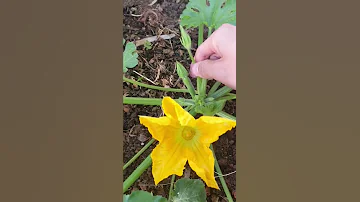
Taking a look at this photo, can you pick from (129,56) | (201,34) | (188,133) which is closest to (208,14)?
(201,34)

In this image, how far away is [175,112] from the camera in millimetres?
1505

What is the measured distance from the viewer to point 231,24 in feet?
4.96

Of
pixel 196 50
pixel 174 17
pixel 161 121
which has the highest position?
pixel 174 17

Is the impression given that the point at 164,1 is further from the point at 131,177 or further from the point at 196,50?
the point at 131,177

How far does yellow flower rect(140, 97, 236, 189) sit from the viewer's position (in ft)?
4.95

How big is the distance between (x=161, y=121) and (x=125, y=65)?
24 centimetres

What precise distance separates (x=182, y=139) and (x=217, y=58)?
326mm

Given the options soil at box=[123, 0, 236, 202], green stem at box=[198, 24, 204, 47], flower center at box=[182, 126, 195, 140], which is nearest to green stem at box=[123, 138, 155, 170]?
soil at box=[123, 0, 236, 202]

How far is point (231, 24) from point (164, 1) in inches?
10.1

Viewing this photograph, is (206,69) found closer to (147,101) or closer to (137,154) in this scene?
(147,101)

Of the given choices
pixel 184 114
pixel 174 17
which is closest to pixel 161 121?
pixel 184 114

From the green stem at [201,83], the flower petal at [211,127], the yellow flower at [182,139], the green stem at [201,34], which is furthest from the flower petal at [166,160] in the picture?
the green stem at [201,34]

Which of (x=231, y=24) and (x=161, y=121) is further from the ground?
(x=231, y=24)

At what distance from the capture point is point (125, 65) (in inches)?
59.9
